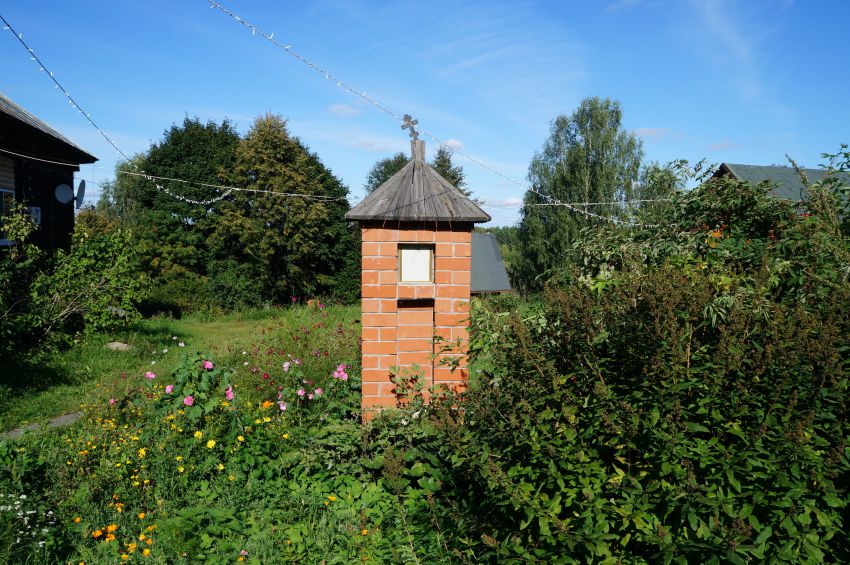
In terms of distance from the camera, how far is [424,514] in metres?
3.79

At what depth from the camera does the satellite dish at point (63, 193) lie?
1405cm

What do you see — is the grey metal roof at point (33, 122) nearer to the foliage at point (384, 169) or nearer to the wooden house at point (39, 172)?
the wooden house at point (39, 172)

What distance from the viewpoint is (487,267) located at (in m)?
24.8

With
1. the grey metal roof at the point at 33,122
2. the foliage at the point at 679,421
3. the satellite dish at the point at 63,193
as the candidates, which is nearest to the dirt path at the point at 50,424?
the foliage at the point at 679,421

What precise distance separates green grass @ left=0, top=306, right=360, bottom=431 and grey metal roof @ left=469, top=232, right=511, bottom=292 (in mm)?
10218

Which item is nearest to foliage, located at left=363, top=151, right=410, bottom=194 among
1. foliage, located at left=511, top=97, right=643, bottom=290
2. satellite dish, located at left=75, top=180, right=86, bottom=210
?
foliage, located at left=511, top=97, right=643, bottom=290

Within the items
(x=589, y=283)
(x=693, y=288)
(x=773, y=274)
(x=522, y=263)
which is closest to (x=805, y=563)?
(x=693, y=288)

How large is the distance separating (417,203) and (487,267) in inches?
785

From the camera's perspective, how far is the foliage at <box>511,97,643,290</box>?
23.8 m

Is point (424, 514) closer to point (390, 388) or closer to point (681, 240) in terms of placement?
point (390, 388)

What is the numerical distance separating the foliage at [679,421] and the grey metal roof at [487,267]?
64.2 ft

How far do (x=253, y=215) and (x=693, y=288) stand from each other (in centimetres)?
2055

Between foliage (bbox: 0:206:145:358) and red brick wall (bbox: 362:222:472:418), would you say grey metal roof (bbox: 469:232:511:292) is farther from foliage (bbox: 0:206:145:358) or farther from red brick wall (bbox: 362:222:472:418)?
red brick wall (bbox: 362:222:472:418)

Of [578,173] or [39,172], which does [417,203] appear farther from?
[578,173]
